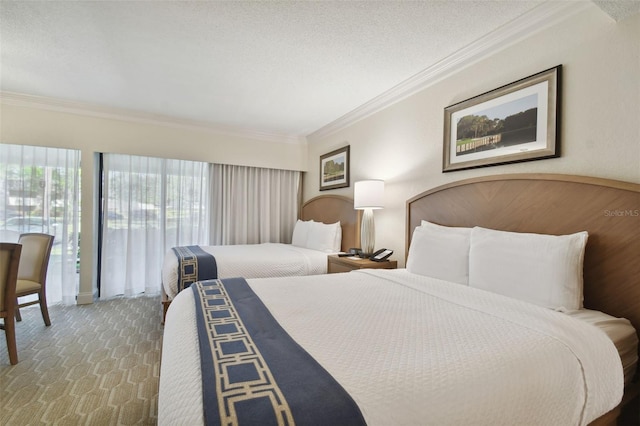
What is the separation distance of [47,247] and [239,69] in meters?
2.65

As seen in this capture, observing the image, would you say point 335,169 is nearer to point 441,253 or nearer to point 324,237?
point 324,237

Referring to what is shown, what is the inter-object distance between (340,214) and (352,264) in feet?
4.19

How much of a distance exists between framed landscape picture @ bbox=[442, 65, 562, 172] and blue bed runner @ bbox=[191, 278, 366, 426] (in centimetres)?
198

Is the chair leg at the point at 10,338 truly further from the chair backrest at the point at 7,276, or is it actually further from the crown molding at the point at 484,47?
the crown molding at the point at 484,47

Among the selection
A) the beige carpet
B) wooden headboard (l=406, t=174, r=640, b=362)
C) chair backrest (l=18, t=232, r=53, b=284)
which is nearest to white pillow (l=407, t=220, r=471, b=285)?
wooden headboard (l=406, t=174, r=640, b=362)

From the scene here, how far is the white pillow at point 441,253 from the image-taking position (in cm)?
209

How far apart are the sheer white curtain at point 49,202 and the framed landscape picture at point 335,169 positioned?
3275 millimetres

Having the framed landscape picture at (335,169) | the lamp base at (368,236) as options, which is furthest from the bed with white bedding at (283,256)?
the lamp base at (368,236)

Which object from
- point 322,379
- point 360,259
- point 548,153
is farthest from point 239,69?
point 322,379

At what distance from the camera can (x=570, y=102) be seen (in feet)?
6.08

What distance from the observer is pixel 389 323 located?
133 centimetres

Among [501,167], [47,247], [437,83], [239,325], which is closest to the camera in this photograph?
[239,325]

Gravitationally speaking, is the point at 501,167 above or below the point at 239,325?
above

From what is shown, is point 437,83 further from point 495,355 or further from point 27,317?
point 27,317
